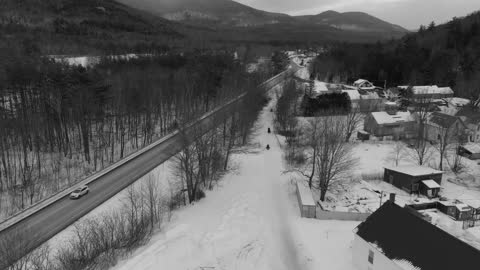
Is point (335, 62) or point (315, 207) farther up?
point (335, 62)

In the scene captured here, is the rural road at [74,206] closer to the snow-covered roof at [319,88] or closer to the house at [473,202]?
the house at [473,202]

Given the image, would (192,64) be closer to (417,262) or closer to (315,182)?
(315,182)

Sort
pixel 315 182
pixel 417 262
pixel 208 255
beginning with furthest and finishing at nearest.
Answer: pixel 315 182
pixel 208 255
pixel 417 262

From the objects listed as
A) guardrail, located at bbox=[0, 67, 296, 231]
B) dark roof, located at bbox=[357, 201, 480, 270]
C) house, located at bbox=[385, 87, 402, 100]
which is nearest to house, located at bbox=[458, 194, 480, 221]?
dark roof, located at bbox=[357, 201, 480, 270]

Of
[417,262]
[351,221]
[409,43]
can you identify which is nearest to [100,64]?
[351,221]

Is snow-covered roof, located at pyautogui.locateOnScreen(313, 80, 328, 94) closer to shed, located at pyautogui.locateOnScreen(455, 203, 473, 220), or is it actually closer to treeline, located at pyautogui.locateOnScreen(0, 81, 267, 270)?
treeline, located at pyautogui.locateOnScreen(0, 81, 267, 270)

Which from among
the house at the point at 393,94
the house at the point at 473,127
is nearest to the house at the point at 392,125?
the house at the point at 473,127
